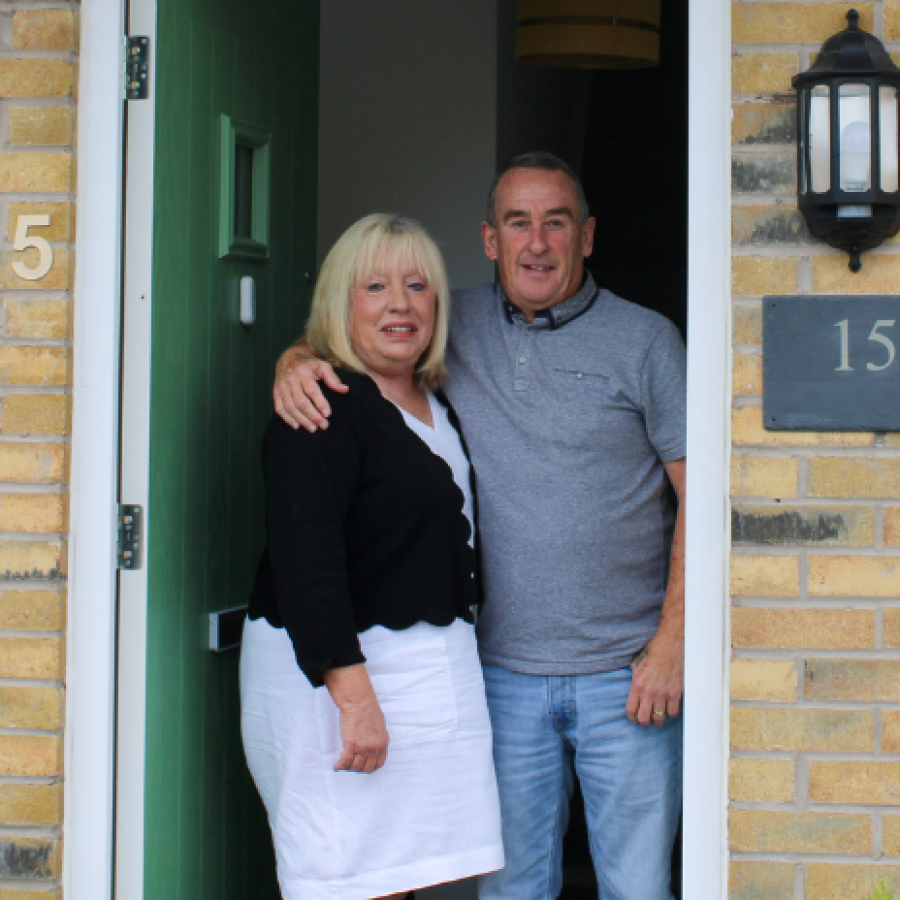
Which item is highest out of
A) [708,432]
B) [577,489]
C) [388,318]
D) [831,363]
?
[388,318]

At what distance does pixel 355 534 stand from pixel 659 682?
0.70 metres

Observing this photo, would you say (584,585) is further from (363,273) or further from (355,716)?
(363,273)

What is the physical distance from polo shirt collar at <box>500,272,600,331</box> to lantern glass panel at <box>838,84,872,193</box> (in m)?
0.75

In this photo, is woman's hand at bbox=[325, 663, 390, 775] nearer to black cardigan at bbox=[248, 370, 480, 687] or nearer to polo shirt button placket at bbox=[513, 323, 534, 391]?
black cardigan at bbox=[248, 370, 480, 687]

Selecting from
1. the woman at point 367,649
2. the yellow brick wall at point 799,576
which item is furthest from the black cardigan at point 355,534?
the yellow brick wall at point 799,576

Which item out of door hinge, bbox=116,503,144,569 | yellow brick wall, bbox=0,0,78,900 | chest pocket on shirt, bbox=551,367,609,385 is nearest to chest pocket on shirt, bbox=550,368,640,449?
chest pocket on shirt, bbox=551,367,609,385

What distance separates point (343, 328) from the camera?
233 centimetres

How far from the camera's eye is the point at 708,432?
2006mm

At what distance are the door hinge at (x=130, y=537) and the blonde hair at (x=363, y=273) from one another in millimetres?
492

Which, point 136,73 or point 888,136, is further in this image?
point 136,73

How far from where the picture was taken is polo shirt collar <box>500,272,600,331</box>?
250 cm

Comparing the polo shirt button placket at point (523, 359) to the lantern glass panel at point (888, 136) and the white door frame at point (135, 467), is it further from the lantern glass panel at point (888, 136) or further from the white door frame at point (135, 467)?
the lantern glass panel at point (888, 136)

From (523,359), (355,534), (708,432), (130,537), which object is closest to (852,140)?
(708,432)

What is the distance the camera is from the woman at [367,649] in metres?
2.06
